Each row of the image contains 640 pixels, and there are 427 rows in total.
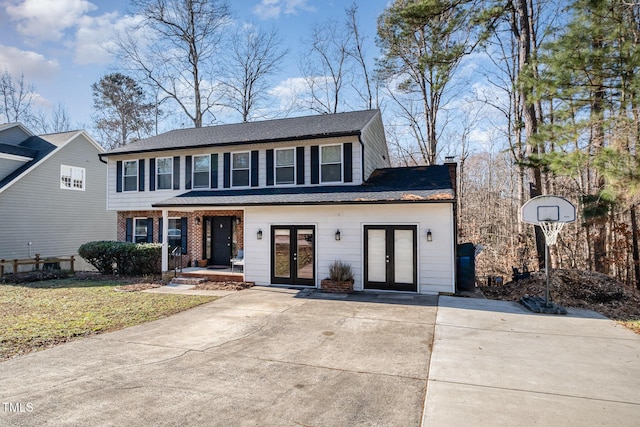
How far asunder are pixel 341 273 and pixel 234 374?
5806 millimetres

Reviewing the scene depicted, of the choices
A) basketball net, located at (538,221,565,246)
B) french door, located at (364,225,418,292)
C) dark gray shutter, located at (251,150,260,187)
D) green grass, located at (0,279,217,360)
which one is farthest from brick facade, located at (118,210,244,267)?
basketball net, located at (538,221,565,246)

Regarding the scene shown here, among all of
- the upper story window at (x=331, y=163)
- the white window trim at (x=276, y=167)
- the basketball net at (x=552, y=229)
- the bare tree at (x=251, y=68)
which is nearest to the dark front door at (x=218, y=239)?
the white window trim at (x=276, y=167)

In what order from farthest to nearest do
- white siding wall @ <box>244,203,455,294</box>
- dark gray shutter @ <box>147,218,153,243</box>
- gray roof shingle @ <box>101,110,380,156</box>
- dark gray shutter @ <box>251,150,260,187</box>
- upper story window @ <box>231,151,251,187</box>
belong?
dark gray shutter @ <box>147,218,153,243</box>
upper story window @ <box>231,151,251,187</box>
dark gray shutter @ <box>251,150,260,187</box>
gray roof shingle @ <box>101,110,380,156</box>
white siding wall @ <box>244,203,455,294</box>

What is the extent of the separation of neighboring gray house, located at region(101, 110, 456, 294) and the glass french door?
33 millimetres

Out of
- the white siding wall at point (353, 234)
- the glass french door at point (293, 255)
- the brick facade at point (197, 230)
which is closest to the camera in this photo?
the white siding wall at point (353, 234)

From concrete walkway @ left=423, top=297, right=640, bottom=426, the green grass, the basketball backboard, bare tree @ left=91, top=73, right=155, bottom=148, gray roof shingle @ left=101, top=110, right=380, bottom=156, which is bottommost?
concrete walkway @ left=423, top=297, right=640, bottom=426

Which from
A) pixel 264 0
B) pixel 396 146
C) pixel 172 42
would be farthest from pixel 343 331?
pixel 172 42

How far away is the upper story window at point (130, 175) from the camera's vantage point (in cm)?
1482

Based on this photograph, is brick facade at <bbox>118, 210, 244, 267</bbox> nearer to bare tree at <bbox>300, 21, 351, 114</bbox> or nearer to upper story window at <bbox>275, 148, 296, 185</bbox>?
upper story window at <bbox>275, 148, 296, 185</bbox>

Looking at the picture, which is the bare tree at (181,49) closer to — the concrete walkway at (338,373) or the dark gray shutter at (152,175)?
the dark gray shutter at (152,175)

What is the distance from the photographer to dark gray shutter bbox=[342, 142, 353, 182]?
11.6 meters

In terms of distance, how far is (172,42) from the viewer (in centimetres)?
2233

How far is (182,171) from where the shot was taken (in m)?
14.0

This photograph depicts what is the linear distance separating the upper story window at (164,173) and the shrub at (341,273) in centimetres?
840
